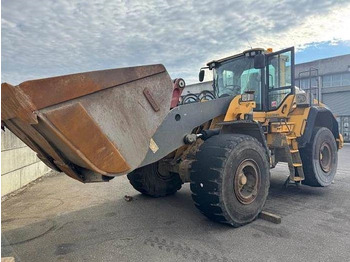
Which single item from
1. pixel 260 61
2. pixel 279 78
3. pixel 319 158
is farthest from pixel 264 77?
pixel 319 158

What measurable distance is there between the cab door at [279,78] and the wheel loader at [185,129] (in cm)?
2

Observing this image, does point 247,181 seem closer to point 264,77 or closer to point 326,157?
point 264,77

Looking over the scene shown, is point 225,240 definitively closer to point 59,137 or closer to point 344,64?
point 59,137

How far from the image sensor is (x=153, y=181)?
560 centimetres

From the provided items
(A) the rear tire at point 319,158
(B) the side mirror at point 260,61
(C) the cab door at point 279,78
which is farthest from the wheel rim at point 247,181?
(A) the rear tire at point 319,158

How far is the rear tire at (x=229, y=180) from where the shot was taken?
3.79 metres

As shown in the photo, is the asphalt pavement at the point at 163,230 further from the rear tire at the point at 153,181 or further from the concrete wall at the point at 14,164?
the concrete wall at the point at 14,164

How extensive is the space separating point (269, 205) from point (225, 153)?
1.93 meters

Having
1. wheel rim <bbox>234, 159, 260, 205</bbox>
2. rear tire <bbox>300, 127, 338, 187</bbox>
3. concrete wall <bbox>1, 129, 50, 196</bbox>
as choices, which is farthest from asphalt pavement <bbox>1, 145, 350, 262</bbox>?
concrete wall <bbox>1, 129, 50, 196</bbox>

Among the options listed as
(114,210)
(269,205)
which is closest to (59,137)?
(114,210)

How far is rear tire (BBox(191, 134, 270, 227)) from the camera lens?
3.79m

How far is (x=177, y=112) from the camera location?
392 cm

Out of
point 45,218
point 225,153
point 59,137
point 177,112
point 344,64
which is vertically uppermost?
point 344,64

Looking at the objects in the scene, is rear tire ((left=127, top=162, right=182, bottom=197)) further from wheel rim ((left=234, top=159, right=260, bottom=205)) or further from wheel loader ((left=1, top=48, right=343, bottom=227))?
wheel rim ((left=234, top=159, right=260, bottom=205))
